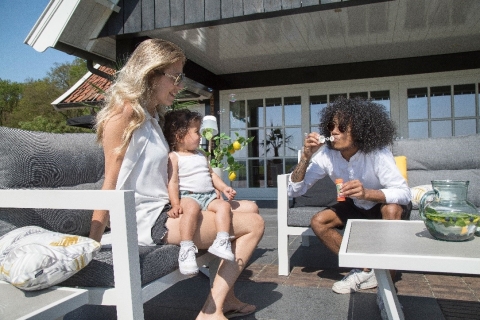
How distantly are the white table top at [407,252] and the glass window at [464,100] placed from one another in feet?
18.4

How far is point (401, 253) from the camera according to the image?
1.22 meters

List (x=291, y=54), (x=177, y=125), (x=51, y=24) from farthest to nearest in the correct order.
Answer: (x=291, y=54) < (x=51, y=24) < (x=177, y=125)

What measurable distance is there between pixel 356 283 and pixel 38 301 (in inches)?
67.2

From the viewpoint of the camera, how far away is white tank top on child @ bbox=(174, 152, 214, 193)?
1.89m

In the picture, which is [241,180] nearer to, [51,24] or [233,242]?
[51,24]

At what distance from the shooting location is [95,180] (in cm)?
205

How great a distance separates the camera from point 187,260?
1.49 m

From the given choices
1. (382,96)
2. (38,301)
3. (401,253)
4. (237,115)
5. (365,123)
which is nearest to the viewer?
(38,301)

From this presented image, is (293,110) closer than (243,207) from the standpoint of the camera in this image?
No

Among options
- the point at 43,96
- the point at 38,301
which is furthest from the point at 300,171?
the point at 43,96

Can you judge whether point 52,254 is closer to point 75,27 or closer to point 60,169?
point 60,169

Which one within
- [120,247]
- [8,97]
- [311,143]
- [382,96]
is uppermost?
[8,97]

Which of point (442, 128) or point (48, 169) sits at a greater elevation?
point (442, 128)

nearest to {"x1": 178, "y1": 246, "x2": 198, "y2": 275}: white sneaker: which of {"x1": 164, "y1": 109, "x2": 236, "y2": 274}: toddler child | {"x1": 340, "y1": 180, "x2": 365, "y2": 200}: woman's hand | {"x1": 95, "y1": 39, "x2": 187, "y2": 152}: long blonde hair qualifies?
{"x1": 164, "y1": 109, "x2": 236, "y2": 274}: toddler child
